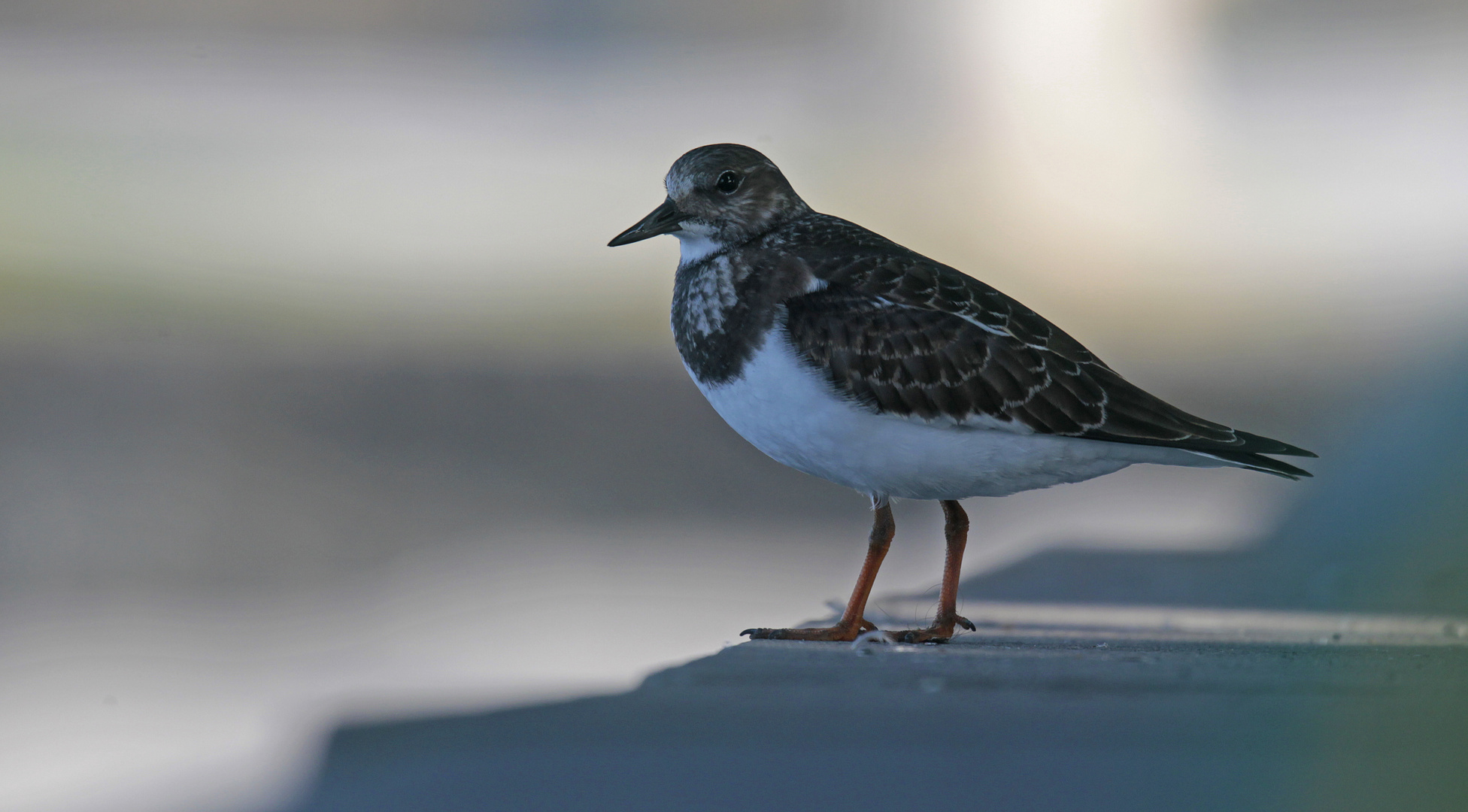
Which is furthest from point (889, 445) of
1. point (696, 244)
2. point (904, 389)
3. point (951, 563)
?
point (696, 244)

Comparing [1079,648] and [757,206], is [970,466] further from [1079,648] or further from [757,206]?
[757,206]

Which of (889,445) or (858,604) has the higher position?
(889,445)

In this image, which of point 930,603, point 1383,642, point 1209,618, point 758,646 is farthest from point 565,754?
point 1209,618

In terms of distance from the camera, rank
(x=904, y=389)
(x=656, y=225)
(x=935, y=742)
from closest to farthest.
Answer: (x=935, y=742) < (x=904, y=389) < (x=656, y=225)

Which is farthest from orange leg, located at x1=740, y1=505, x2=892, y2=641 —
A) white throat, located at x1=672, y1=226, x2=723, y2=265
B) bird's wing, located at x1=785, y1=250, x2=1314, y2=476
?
white throat, located at x1=672, y1=226, x2=723, y2=265

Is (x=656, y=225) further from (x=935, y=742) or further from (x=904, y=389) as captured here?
(x=935, y=742)

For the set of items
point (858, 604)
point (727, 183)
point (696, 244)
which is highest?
point (727, 183)

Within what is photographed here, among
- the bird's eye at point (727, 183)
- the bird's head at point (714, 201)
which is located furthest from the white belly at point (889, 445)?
the bird's eye at point (727, 183)

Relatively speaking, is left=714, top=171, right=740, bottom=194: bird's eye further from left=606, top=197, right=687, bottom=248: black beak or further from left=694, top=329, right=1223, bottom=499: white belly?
left=694, top=329, right=1223, bottom=499: white belly
